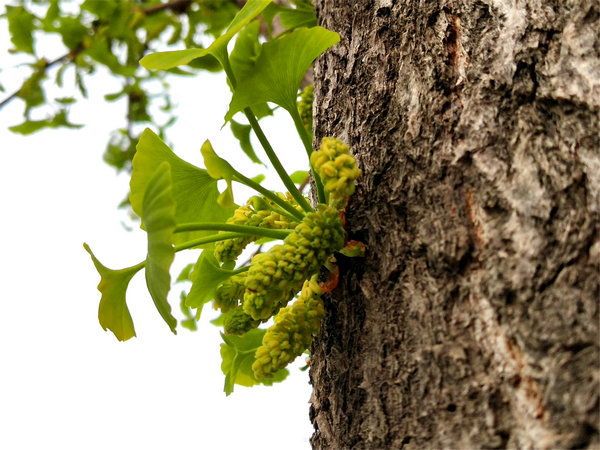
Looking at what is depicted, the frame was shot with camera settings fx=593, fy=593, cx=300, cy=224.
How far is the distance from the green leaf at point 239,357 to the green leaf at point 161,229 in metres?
0.33

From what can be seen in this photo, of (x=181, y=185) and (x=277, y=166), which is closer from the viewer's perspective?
(x=277, y=166)

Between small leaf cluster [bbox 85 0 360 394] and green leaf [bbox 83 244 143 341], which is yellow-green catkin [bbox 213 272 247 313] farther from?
green leaf [bbox 83 244 143 341]

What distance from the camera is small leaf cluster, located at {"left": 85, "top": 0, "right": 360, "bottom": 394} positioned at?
2.28ft

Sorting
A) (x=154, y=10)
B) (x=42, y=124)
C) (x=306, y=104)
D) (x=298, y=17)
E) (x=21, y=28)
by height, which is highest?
(x=154, y=10)

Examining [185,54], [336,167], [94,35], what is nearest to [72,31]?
[94,35]

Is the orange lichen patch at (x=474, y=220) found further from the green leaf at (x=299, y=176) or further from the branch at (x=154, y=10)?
the branch at (x=154, y=10)

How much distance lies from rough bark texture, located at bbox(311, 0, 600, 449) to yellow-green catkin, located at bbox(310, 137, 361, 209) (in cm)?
7

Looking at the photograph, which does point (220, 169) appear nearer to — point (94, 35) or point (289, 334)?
point (289, 334)

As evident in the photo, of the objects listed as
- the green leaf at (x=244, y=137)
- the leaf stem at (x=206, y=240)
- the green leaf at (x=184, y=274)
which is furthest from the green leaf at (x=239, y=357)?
the green leaf at (x=184, y=274)

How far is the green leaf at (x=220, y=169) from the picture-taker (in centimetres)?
74

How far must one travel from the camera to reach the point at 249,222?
893 mm

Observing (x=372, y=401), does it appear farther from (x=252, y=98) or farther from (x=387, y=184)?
(x=252, y=98)

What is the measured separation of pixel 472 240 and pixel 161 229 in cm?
34

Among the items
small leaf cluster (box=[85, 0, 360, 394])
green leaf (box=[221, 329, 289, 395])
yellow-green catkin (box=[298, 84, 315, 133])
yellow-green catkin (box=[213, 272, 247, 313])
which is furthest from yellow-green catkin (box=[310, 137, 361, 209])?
yellow-green catkin (box=[298, 84, 315, 133])
